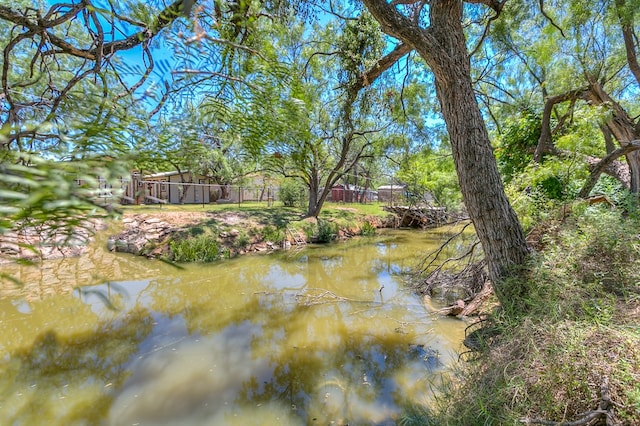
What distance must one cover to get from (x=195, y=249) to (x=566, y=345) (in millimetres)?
8708

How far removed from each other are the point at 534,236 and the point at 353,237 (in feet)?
33.5

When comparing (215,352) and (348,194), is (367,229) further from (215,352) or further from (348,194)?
(348,194)

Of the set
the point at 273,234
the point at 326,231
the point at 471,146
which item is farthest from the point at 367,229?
the point at 471,146

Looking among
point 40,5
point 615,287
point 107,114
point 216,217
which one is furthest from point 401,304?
point 216,217

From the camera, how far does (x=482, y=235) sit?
289 centimetres

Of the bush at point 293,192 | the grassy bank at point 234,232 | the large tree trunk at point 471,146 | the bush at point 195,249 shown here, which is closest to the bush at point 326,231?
the grassy bank at point 234,232

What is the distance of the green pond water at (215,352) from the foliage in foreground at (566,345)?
2.99 feet

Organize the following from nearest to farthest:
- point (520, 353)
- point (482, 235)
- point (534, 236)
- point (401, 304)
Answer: point (520, 353) < point (482, 235) < point (534, 236) < point (401, 304)

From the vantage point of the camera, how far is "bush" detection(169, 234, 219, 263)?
Result: 8.59 meters

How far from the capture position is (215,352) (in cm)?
379

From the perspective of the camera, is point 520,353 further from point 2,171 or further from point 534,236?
point 2,171

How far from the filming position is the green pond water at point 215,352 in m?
2.79

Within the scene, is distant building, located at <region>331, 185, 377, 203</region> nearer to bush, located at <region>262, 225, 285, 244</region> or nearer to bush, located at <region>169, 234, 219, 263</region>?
bush, located at <region>262, 225, 285, 244</region>

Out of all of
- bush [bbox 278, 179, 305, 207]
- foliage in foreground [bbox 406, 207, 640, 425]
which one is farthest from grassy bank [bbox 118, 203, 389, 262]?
foliage in foreground [bbox 406, 207, 640, 425]
